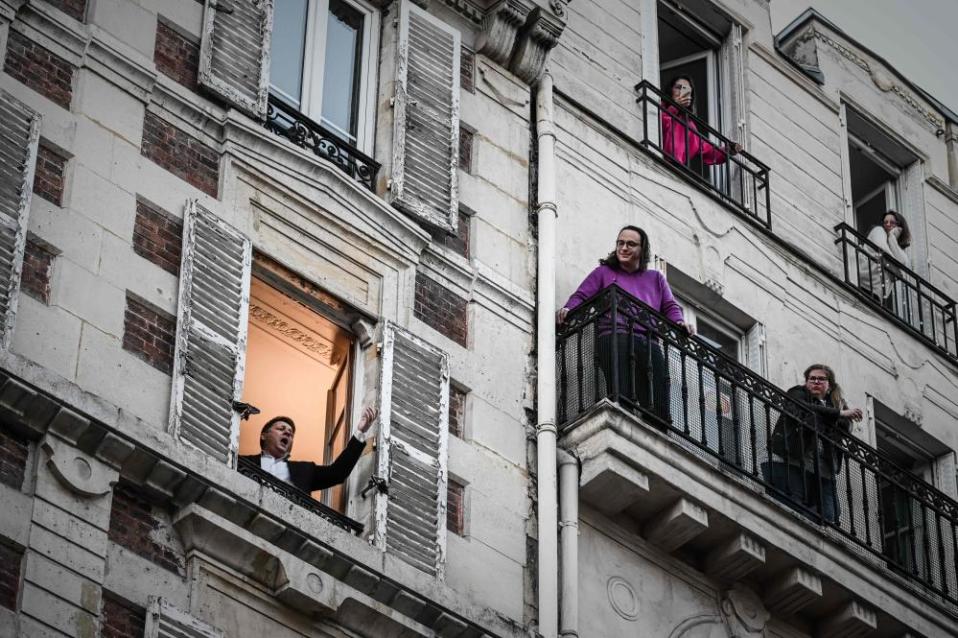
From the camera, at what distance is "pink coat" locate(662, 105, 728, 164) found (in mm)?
18594

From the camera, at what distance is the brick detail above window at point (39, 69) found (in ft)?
44.4

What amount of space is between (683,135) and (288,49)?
4.27 metres

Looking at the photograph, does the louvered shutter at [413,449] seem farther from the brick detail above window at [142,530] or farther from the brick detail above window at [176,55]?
the brick detail above window at [176,55]

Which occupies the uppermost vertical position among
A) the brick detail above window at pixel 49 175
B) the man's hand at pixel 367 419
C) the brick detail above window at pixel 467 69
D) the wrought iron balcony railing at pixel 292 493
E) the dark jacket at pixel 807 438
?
the brick detail above window at pixel 467 69

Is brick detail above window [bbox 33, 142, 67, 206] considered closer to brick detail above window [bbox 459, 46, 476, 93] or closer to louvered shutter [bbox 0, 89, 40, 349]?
louvered shutter [bbox 0, 89, 40, 349]

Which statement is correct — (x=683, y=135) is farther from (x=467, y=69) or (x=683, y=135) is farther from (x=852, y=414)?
(x=852, y=414)

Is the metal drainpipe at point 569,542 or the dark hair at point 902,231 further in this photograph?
→ the dark hair at point 902,231

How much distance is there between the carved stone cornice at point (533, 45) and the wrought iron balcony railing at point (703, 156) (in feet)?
4.32

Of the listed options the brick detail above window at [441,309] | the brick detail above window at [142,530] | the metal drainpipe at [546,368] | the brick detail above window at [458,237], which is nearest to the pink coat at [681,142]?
the metal drainpipe at [546,368]

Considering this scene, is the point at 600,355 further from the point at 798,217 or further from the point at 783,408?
the point at 798,217

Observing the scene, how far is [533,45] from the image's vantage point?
679 inches

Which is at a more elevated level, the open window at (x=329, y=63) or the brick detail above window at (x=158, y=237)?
the open window at (x=329, y=63)

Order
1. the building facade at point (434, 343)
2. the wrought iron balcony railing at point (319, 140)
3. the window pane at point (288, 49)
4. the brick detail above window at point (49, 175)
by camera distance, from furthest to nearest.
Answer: the window pane at point (288, 49) < the wrought iron balcony railing at point (319, 140) < the brick detail above window at point (49, 175) < the building facade at point (434, 343)

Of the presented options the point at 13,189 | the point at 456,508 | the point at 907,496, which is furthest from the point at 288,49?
the point at 907,496
